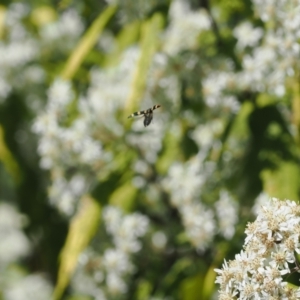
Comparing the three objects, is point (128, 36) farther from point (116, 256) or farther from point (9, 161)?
point (9, 161)

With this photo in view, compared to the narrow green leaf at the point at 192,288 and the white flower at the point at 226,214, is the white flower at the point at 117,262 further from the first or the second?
the white flower at the point at 226,214

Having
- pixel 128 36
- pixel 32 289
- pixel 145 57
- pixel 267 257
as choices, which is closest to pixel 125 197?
pixel 128 36

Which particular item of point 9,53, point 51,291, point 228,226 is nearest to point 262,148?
point 228,226

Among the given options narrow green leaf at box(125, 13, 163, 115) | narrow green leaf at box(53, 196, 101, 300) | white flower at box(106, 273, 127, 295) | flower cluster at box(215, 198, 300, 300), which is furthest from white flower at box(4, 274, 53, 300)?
flower cluster at box(215, 198, 300, 300)

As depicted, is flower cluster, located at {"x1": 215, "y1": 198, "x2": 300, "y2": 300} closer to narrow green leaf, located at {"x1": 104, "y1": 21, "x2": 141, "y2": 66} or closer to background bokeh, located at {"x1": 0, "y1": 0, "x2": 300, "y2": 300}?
background bokeh, located at {"x1": 0, "y1": 0, "x2": 300, "y2": 300}

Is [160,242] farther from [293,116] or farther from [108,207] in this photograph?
[293,116]

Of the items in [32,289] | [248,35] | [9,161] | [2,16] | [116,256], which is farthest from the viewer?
[32,289]
